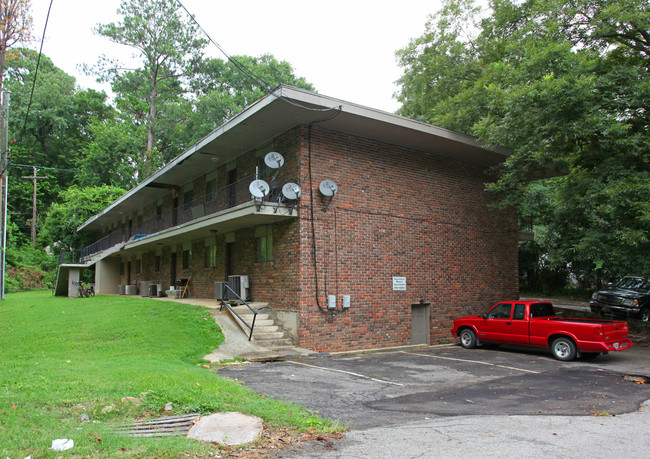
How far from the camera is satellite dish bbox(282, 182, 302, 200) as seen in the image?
13180 mm

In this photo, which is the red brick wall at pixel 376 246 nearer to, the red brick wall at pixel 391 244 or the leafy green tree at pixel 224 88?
the red brick wall at pixel 391 244

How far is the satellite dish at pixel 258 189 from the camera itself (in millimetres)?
12859

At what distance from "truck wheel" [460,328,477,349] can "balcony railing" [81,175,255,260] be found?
812 centimetres

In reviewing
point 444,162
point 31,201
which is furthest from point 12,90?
point 444,162

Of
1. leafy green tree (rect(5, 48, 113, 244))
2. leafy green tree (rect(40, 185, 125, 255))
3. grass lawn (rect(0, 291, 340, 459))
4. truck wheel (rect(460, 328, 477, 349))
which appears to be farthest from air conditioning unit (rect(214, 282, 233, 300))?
leafy green tree (rect(5, 48, 113, 244))

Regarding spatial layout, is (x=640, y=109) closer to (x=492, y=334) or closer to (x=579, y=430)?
(x=492, y=334)

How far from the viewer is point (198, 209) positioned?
19578mm

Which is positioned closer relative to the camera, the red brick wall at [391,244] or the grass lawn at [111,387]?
the grass lawn at [111,387]

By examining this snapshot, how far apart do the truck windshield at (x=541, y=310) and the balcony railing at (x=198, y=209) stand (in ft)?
30.0

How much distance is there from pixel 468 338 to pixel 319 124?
26.6ft

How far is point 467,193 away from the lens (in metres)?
17.9

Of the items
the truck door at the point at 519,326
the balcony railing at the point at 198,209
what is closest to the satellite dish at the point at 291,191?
the balcony railing at the point at 198,209

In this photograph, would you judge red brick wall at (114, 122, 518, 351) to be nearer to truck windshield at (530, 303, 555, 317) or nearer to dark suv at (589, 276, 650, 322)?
truck windshield at (530, 303, 555, 317)

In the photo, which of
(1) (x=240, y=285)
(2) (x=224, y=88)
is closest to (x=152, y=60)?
(2) (x=224, y=88)
